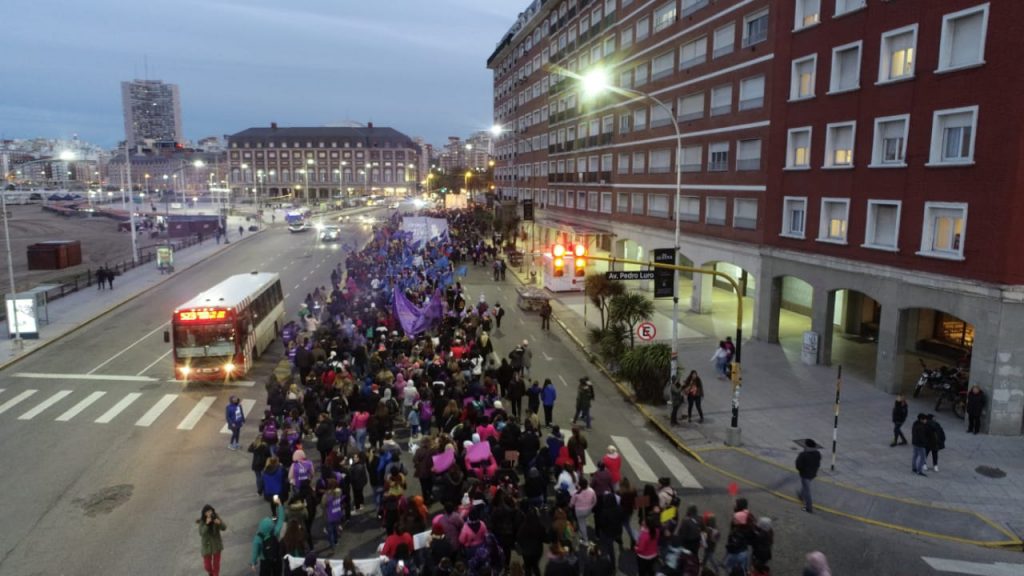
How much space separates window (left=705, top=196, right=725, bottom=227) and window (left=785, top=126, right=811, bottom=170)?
7423 mm

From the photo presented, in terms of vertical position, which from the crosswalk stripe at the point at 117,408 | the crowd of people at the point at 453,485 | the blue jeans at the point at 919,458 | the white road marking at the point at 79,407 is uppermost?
the crowd of people at the point at 453,485

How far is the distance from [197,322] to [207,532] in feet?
45.2

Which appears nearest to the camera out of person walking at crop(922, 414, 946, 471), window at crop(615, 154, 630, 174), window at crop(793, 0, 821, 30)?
person walking at crop(922, 414, 946, 471)

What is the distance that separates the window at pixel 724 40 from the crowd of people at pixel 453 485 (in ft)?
72.6

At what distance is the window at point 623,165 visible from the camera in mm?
49031

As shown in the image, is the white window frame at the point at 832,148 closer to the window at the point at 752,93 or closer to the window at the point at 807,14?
the window at the point at 807,14

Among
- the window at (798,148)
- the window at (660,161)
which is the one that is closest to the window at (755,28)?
the window at (798,148)

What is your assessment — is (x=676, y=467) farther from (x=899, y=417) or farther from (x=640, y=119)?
(x=640, y=119)

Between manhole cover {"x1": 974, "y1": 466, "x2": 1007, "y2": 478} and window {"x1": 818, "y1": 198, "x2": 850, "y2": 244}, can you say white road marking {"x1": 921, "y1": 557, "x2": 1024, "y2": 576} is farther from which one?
window {"x1": 818, "y1": 198, "x2": 850, "y2": 244}

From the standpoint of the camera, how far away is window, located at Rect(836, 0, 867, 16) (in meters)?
24.7

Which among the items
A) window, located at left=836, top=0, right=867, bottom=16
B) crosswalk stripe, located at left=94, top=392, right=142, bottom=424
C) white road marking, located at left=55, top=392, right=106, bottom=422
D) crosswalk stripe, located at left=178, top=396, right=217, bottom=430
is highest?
window, located at left=836, top=0, right=867, bottom=16

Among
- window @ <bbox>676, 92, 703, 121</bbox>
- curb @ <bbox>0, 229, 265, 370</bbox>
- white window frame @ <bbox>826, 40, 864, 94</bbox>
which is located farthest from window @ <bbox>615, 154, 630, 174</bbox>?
curb @ <bbox>0, 229, 265, 370</bbox>

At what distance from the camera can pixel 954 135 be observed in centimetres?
2103

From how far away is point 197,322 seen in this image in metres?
23.4
